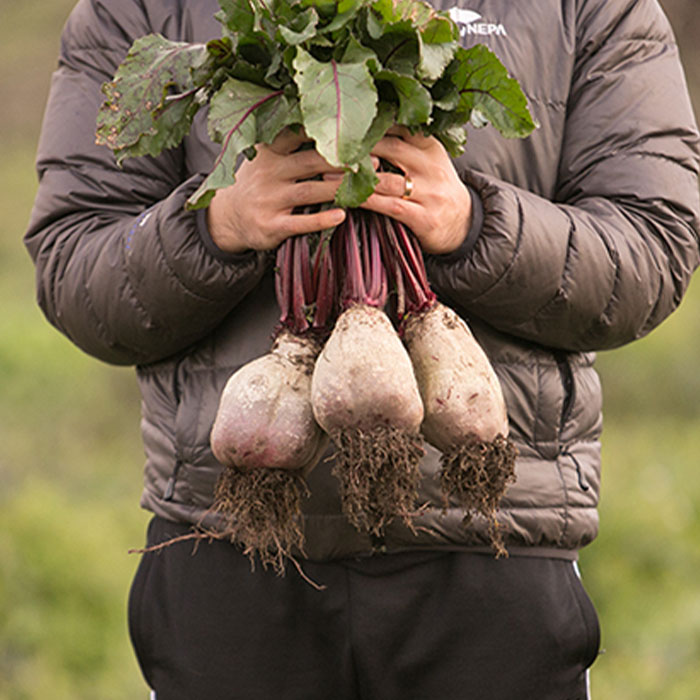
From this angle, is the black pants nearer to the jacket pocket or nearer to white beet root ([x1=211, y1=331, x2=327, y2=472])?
the jacket pocket

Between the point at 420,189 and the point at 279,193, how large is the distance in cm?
20

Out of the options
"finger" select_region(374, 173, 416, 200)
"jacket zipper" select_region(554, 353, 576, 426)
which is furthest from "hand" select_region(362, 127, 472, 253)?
"jacket zipper" select_region(554, 353, 576, 426)

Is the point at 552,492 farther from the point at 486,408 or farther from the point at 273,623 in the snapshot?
the point at 273,623

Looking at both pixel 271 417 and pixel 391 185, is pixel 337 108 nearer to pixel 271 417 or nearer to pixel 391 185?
pixel 391 185

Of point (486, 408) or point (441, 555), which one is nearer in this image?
point (486, 408)

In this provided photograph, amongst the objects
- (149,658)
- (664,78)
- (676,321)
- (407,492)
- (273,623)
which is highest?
(664,78)

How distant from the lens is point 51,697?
3.33 metres

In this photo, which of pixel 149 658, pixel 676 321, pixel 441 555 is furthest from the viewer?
pixel 676 321

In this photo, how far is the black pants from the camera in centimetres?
170

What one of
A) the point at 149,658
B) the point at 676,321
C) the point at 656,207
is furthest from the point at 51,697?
the point at 676,321

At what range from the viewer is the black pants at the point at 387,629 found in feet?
5.57

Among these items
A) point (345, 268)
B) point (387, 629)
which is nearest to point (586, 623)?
point (387, 629)

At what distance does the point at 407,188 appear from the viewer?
1.49m

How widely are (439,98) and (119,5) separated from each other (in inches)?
26.5
